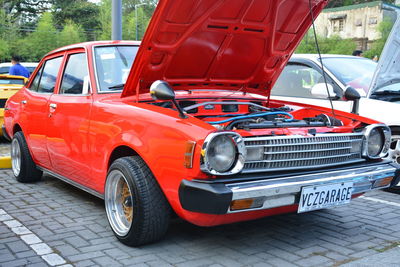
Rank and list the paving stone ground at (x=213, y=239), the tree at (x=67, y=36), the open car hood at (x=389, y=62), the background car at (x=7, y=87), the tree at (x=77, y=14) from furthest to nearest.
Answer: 1. the tree at (x=77, y=14)
2. the tree at (x=67, y=36)
3. the background car at (x=7, y=87)
4. the open car hood at (x=389, y=62)
5. the paving stone ground at (x=213, y=239)

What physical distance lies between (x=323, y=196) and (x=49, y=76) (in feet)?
11.5

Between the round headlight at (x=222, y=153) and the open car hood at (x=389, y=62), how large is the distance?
3442 mm

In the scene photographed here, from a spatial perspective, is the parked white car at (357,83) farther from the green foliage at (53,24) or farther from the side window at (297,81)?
the green foliage at (53,24)

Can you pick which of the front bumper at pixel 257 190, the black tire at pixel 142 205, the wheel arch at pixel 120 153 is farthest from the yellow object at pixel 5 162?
the front bumper at pixel 257 190

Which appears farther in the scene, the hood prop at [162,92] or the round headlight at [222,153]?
the hood prop at [162,92]

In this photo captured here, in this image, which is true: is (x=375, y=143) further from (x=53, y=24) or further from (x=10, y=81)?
(x=53, y=24)

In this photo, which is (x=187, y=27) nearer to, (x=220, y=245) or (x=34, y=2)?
(x=220, y=245)

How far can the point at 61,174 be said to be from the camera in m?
4.93

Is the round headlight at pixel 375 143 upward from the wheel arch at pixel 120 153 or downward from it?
upward

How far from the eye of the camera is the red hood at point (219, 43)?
3.78 meters

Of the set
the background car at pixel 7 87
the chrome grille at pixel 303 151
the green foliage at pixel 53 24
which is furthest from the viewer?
the green foliage at pixel 53 24

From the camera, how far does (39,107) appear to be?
5.29 m

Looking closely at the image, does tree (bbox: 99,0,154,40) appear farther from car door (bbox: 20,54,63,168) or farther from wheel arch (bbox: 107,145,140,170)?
wheel arch (bbox: 107,145,140,170)

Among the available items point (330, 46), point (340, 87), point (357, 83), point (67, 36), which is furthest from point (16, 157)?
point (67, 36)
